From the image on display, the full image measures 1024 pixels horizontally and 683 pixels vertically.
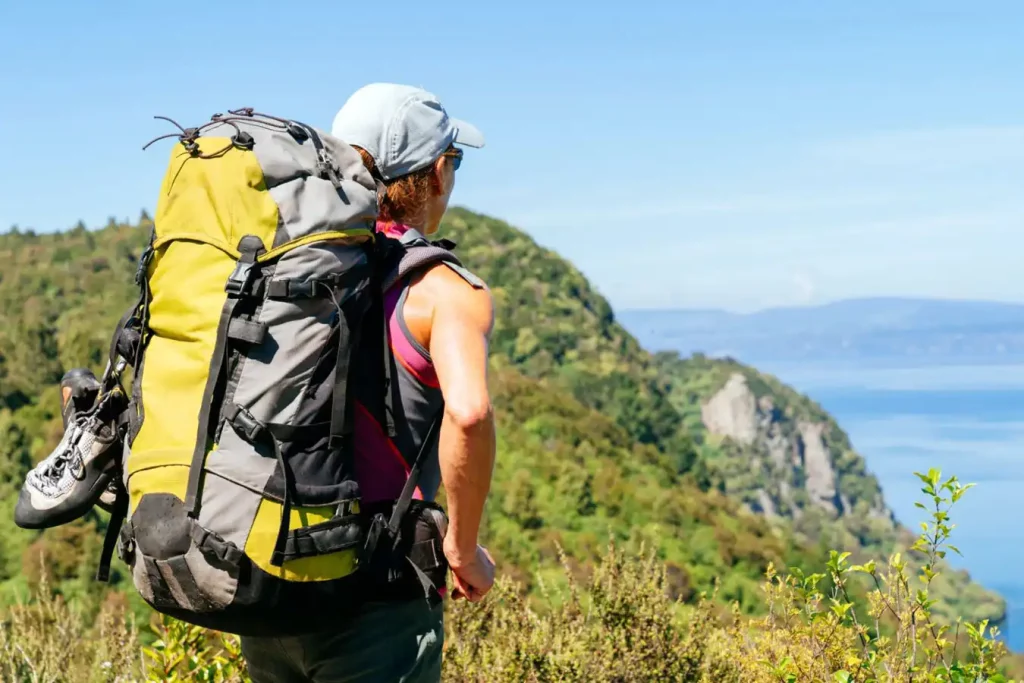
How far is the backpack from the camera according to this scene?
1.92 metres

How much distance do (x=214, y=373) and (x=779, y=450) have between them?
64596 mm

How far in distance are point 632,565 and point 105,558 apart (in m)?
2.99

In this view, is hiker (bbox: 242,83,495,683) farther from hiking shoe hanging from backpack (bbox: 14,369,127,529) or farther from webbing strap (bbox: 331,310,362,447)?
hiking shoe hanging from backpack (bbox: 14,369,127,529)

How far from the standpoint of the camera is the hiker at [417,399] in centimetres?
200

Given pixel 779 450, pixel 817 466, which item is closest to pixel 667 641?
pixel 779 450

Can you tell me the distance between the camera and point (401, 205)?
229cm

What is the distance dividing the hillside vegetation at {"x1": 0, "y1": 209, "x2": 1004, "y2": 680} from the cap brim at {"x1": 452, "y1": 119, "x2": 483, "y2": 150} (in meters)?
1.77

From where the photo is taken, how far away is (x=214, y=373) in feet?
6.31

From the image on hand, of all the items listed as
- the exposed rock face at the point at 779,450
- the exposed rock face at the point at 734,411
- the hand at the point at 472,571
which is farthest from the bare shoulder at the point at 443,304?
the exposed rock face at the point at 734,411

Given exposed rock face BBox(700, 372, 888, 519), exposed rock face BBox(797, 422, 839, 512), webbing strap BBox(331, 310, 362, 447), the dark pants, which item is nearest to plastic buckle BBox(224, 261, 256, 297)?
webbing strap BBox(331, 310, 362, 447)

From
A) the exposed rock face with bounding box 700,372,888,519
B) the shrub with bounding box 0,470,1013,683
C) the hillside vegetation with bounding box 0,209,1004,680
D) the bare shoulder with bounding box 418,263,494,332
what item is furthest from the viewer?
the exposed rock face with bounding box 700,372,888,519

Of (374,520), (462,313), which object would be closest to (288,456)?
(374,520)

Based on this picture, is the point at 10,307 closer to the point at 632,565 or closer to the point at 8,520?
the point at 8,520

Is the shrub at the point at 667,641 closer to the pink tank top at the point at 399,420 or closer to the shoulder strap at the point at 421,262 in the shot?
the pink tank top at the point at 399,420
